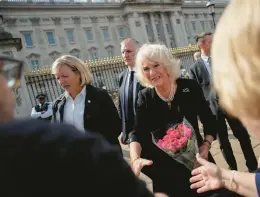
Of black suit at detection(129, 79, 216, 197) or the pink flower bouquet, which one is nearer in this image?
the pink flower bouquet

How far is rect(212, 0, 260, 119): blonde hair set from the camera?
2.22 feet

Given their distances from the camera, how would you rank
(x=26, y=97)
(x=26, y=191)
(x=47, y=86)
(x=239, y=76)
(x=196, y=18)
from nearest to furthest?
(x=26, y=191), (x=239, y=76), (x=26, y=97), (x=47, y=86), (x=196, y=18)

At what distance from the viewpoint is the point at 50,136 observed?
0.64 metres

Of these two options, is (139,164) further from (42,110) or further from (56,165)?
(42,110)

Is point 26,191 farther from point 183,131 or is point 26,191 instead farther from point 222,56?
point 183,131

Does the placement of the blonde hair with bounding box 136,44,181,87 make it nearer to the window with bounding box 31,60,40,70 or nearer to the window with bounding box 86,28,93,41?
the window with bounding box 31,60,40,70

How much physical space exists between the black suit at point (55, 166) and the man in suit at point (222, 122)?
3.43m

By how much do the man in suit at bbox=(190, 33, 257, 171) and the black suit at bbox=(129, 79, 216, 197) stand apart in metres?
1.53

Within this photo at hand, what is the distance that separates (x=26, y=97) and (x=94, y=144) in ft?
26.5

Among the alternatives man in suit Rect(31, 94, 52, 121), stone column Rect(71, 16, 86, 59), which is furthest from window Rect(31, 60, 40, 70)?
man in suit Rect(31, 94, 52, 121)

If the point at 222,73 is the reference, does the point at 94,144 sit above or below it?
below

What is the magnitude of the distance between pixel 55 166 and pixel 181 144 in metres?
1.44

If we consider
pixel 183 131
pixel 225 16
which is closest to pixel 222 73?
pixel 225 16

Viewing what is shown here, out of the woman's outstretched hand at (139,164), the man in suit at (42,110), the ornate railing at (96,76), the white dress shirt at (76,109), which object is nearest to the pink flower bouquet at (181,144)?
the woman's outstretched hand at (139,164)
